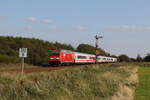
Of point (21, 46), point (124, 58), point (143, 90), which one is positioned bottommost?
point (143, 90)

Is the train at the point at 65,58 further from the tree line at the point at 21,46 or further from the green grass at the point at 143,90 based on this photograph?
the green grass at the point at 143,90

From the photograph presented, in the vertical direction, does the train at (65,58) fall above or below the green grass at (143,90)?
above

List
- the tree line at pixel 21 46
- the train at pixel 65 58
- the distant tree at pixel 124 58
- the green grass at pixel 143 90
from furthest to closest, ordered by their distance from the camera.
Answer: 1. the distant tree at pixel 124 58
2. the tree line at pixel 21 46
3. the train at pixel 65 58
4. the green grass at pixel 143 90

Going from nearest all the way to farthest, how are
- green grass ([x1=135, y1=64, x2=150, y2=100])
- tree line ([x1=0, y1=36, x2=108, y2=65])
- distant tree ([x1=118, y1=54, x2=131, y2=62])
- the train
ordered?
green grass ([x1=135, y1=64, x2=150, y2=100]) → the train → tree line ([x1=0, y1=36, x2=108, y2=65]) → distant tree ([x1=118, y1=54, x2=131, y2=62])

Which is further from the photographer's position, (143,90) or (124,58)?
(124,58)

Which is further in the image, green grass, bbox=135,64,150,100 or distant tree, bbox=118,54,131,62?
distant tree, bbox=118,54,131,62

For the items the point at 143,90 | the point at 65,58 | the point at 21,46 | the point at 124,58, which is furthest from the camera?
the point at 124,58

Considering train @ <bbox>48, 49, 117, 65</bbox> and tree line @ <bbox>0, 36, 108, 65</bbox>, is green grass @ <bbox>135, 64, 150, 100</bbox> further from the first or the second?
tree line @ <bbox>0, 36, 108, 65</bbox>

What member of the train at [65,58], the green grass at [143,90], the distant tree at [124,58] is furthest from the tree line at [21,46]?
the distant tree at [124,58]

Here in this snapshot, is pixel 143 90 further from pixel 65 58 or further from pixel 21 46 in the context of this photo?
pixel 21 46

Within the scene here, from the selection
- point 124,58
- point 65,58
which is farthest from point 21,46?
point 124,58

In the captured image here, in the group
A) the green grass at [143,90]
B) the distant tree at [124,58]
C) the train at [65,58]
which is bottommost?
the green grass at [143,90]

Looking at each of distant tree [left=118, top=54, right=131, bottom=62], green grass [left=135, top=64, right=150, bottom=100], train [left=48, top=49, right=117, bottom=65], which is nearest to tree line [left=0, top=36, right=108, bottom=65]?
train [left=48, top=49, right=117, bottom=65]

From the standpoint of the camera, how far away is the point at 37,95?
33.1 ft
